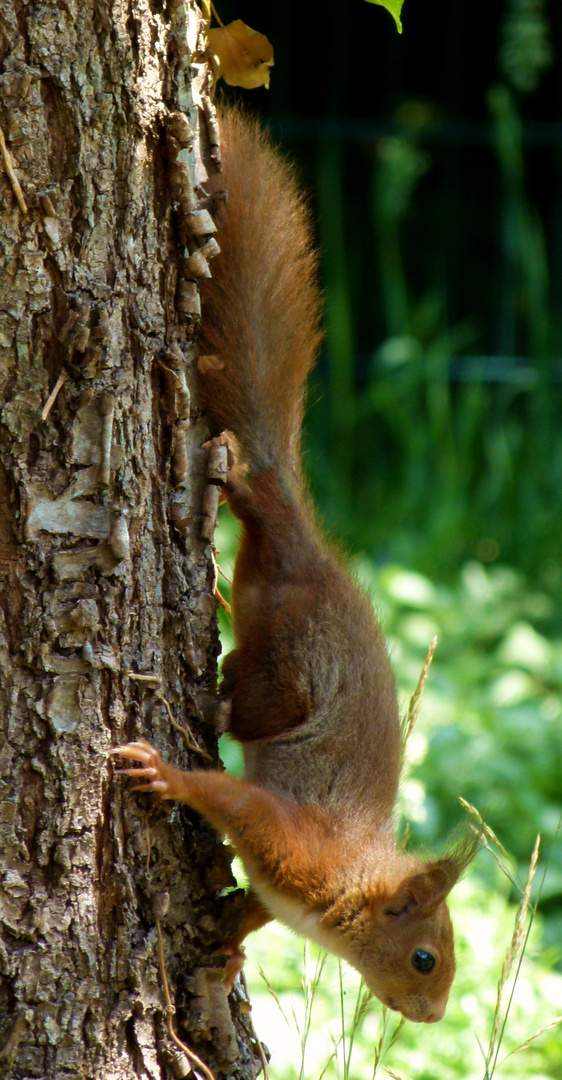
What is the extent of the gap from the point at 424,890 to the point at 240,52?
1.11 metres

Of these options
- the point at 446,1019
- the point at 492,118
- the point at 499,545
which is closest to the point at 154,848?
the point at 446,1019

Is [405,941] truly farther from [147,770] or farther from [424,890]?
[147,770]

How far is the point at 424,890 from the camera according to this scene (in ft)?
5.03

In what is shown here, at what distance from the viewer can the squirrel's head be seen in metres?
1.55

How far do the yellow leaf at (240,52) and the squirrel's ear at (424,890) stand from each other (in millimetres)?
1057

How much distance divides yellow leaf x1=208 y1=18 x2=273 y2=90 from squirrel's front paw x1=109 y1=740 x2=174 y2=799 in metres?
0.82

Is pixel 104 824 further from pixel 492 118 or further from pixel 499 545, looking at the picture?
pixel 492 118

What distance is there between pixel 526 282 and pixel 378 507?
120 centimetres

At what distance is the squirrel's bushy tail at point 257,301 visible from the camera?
1392 mm

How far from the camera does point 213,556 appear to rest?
4.66ft

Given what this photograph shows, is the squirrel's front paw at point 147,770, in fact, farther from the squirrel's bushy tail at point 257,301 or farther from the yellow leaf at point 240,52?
the yellow leaf at point 240,52

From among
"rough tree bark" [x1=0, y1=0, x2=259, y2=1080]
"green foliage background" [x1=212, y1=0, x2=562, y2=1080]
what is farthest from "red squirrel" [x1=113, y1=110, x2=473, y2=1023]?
"green foliage background" [x1=212, y1=0, x2=562, y2=1080]

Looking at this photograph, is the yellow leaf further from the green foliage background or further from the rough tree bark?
the green foliage background

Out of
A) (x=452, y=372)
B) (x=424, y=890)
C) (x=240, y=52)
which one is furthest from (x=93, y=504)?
(x=452, y=372)
